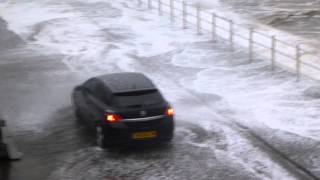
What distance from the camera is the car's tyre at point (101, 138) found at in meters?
15.1

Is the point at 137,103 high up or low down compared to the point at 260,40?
up

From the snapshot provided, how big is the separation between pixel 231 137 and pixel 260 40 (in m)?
12.1

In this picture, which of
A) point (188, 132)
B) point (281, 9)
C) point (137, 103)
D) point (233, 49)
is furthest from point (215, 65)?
point (281, 9)

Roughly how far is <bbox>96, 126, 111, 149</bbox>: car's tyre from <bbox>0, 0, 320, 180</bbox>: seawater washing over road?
0.20 m

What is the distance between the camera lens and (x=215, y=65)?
23969 millimetres

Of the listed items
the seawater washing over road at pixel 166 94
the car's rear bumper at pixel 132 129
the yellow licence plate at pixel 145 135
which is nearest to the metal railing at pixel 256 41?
the seawater washing over road at pixel 166 94

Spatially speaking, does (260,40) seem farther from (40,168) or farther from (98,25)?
(40,168)

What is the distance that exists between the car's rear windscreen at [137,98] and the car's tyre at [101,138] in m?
0.75

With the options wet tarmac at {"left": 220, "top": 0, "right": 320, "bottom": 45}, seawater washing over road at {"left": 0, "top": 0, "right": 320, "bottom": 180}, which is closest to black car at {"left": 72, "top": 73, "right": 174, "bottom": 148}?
seawater washing over road at {"left": 0, "top": 0, "right": 320, "bottom": 180}

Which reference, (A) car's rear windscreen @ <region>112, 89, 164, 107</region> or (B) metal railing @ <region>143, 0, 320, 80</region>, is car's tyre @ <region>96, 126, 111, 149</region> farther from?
(B) metal railing @ <region>143, 0, 320, 80</region>

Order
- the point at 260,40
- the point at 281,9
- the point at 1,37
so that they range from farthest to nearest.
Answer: the point at 281,9
the point at 1,37
the point at 260,40

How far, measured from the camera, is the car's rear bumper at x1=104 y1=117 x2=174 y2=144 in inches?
580

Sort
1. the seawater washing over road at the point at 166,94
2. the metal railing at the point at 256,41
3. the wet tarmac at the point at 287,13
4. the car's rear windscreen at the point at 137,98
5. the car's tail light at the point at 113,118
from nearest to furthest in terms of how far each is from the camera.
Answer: the seawater washing over road at the point at 166,94 → the car's tail light at the point at 113,118 → the car's rear windscreen at the point at 137,98 → the metal railing at the point at 256,41 → the wet tarmac at the point at 287,13

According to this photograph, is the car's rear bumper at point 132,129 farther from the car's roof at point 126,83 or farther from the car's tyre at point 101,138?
the car's roof at point 126,83
